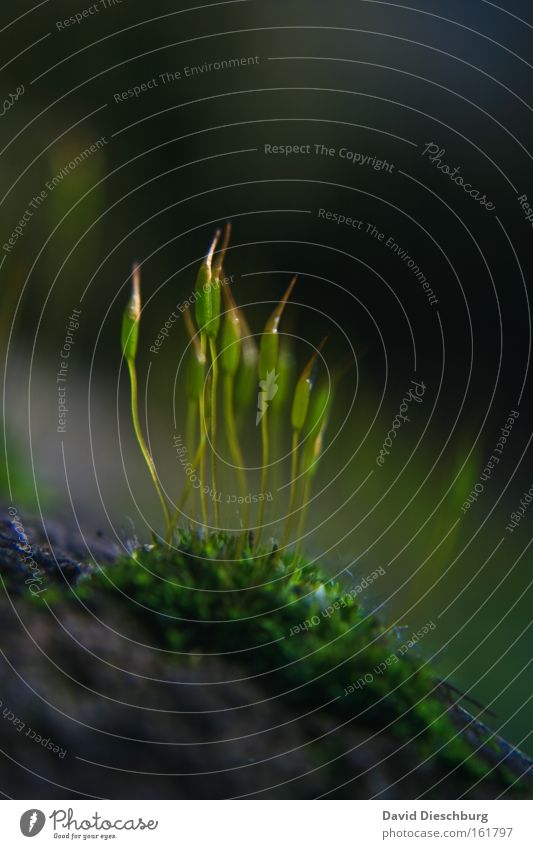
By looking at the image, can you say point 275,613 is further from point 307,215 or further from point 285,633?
point 307,215

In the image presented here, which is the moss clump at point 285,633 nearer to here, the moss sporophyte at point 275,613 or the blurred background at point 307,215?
the moss sporophyte at point 275,613

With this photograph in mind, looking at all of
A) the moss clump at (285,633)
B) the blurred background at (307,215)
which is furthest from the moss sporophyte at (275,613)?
the blurred background at (307,215)

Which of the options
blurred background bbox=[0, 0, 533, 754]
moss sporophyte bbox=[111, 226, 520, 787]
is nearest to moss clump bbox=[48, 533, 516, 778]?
moss sporophyte bbox=[111, 226, 520, 787]

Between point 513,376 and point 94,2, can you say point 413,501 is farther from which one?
point 94,2

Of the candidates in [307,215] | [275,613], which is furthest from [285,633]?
[307,215]

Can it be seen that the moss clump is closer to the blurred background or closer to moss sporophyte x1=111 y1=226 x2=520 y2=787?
→ moss sporophyte x1=111 y1=226 x2=520 y2=787
